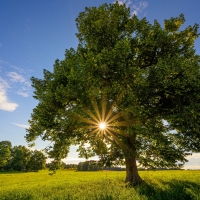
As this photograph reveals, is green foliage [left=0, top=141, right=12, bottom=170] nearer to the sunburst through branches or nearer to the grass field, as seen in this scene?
the grass field

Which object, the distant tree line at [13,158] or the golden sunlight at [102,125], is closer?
the golden sunlight at [102,125]

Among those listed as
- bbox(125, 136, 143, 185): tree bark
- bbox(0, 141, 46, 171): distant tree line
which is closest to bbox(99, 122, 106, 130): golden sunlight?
bbox(125, 136, 143, 185): tree bark

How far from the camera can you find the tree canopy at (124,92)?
14.0 m

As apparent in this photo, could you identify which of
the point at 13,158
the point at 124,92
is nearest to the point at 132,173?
the point at 124,92

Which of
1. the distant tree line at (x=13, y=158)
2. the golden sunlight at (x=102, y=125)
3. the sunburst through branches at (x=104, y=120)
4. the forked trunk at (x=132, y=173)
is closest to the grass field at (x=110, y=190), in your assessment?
the forked trunk at (x=132, y=173)

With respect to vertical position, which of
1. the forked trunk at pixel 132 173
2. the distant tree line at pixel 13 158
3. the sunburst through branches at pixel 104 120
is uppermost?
the distant tree line at pixel 13 158

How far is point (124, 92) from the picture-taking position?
1515cm

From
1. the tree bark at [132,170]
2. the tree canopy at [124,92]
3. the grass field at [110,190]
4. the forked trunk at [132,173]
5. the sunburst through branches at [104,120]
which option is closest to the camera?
the grass field at [110,190]

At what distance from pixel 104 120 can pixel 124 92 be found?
3985mm

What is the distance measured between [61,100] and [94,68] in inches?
172

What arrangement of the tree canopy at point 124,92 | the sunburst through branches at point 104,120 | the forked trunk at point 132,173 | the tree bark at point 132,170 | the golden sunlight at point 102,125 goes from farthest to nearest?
the forked trunk at point 132,173 < the tree bark at point 132,170 < the golden sunlight at point 102,125 < the sunburst through branches at point 104,120 < the tree canopy at point 124,92

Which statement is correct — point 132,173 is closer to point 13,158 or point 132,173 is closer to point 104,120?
point 104,120

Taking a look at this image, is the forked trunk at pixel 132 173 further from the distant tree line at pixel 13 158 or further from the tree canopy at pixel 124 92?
the distant tree line at pixel 13 158

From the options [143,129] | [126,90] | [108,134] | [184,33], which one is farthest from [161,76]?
[108,134]
